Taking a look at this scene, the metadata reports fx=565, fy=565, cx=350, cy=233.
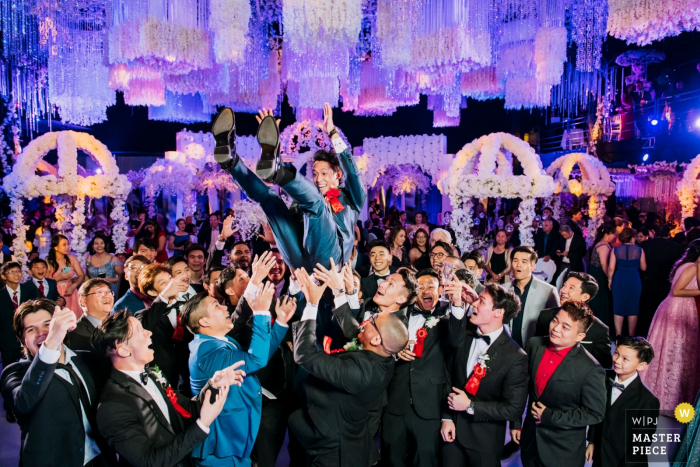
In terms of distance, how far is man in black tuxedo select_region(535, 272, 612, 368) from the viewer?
3.34m

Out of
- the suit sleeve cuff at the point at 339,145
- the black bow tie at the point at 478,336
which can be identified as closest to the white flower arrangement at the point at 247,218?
the suit sleeve cuff at the point at 339,145

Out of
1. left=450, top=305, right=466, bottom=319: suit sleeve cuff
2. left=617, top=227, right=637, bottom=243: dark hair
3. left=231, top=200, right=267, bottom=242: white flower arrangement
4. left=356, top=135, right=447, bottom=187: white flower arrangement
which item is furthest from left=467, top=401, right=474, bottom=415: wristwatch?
left=356, top=135, right=447, bottom=187: white flower arrangement

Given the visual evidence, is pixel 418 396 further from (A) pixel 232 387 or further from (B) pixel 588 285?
(B) pixel 588 285

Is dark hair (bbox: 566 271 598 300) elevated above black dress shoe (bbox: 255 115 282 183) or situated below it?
below

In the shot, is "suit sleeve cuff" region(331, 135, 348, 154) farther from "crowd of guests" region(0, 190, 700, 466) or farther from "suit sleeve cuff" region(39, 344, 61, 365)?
"suit sleeve cuff" region(39, 344, 61, 365)

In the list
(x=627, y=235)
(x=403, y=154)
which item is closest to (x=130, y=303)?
(x=627, y=235)

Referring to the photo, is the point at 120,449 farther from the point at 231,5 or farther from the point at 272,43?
the point at 272,43

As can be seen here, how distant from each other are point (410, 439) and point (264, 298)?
129 centimetres

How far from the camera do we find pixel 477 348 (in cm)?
304

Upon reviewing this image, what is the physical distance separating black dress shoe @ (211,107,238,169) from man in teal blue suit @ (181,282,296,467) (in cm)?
61

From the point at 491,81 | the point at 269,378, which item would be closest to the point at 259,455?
the point at 269,378

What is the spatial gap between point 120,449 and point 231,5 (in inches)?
192

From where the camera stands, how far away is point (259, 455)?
10.3 feet

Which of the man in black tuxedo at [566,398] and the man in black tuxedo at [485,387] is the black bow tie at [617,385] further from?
the man in black tuxedo at [485,387]
